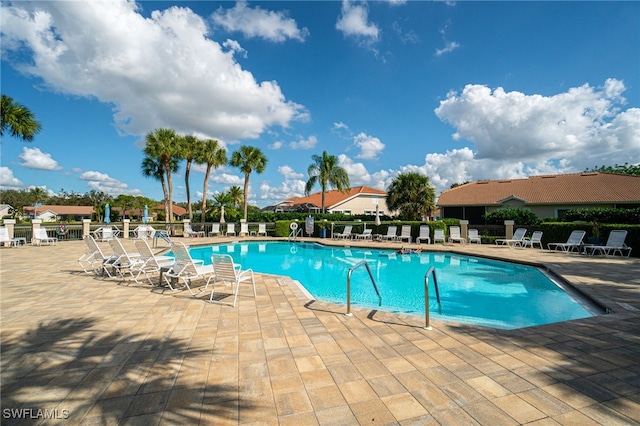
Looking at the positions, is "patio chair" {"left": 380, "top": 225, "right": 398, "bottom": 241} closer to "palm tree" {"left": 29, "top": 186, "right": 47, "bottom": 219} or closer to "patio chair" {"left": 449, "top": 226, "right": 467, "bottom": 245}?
"patio chair" {"left": 449, "top": 226, "right": 467, "bottom": 245}

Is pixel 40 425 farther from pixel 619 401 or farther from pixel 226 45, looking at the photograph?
pixel 226 45

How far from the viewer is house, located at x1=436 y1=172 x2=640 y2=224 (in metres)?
22.2

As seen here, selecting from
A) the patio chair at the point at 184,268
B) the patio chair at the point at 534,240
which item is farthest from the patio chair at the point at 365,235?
the patio chair at the point at 184,268

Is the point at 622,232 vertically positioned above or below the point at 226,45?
below

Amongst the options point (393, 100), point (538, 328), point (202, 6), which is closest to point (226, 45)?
point (202, 6)

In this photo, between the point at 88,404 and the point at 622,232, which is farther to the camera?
the point at 622,232

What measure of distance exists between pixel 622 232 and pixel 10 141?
29.6 meters

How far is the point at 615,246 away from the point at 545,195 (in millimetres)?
15380

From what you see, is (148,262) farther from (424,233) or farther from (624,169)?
(624,169)

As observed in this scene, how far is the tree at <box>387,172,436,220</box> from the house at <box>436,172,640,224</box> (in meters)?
3.26

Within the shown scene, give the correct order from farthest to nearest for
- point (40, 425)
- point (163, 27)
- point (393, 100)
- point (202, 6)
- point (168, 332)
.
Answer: point (393, 100), point (202, 6), point (163, 27), point (168, 332), point (40, 425)

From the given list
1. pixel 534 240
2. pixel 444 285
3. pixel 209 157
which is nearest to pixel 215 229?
pixel 209 157

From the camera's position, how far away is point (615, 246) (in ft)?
38.9

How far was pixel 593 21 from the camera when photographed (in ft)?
34.1
